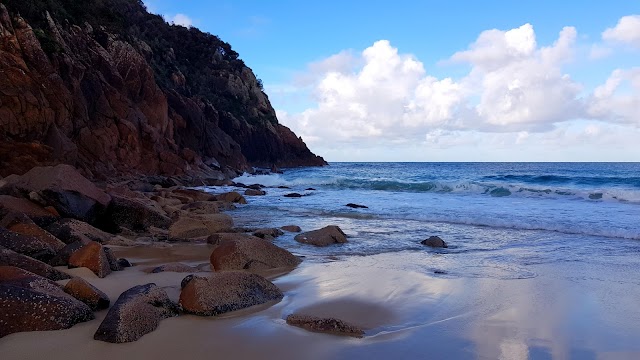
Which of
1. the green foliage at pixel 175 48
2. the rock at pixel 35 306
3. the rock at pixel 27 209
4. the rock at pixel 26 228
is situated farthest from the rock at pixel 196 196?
the green foliage at pixel 175 48

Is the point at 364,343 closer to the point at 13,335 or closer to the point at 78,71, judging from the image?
the point at 13,335

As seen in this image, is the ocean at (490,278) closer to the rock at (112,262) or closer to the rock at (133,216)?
the rock at (112,262)

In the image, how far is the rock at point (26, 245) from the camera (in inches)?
231

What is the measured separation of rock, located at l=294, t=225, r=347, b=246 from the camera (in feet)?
30.3

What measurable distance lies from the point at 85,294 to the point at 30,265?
113 cm

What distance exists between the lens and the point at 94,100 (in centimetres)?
2308

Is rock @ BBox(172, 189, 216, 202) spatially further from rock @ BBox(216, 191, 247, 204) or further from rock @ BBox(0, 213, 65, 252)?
rock @ BBox(0, 213, 65, 252)

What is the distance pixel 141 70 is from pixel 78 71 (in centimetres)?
741

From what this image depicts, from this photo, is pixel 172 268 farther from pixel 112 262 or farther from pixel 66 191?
pixel 66 191

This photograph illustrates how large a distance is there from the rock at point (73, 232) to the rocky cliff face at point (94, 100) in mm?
10081

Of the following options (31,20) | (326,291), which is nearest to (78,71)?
(31,20)

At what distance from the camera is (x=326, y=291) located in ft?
18.3

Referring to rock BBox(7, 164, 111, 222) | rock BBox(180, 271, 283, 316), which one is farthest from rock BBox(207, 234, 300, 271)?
rock BBox(7, 164, 111, 222)

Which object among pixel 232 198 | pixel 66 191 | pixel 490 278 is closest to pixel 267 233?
pixel 66 191
